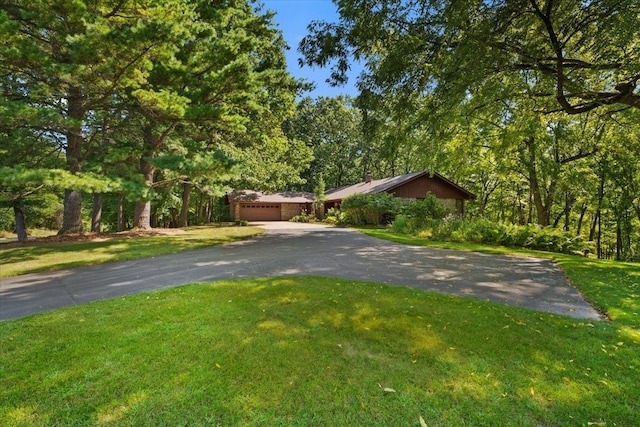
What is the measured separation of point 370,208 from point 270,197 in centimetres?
1606

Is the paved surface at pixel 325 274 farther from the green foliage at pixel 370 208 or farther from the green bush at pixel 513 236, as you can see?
the green foliage at pixel 370 208

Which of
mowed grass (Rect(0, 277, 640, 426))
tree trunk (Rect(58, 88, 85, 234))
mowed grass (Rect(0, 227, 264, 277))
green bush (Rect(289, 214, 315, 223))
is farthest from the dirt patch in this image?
green bush (Rect(289, 214, 315, 223))

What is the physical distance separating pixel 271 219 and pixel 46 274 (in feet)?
92.5

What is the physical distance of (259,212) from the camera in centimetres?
3500

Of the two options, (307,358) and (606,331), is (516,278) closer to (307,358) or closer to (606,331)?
(606,331)

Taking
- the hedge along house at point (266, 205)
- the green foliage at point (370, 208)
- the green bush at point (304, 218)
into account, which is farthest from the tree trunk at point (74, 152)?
the hedge along house at point (266, 205)

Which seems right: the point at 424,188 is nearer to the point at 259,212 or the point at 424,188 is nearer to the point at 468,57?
the point at 259,212

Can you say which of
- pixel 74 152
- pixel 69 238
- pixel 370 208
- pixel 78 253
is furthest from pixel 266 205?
pixel 78 253

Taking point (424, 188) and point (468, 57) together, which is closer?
point (468, 57)

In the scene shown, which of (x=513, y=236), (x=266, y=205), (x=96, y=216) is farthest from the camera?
(x=266, y=205)

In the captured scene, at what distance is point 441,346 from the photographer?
3381mm

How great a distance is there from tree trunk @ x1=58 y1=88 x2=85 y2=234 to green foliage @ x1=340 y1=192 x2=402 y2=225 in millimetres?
16542

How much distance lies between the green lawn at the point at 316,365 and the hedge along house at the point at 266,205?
99.0ft

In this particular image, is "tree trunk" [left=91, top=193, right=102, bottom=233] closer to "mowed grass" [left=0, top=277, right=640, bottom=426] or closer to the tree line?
"mowed grass" [left=0, top=277, right=640, bottom=426]
